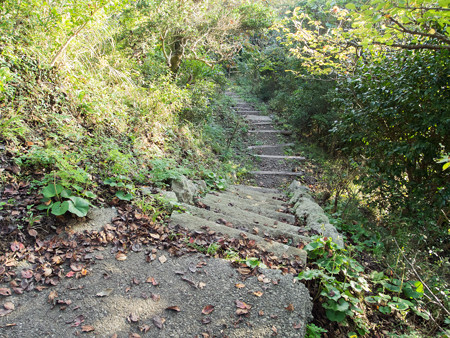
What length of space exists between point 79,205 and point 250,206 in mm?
2443

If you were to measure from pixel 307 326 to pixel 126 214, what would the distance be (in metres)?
1.82

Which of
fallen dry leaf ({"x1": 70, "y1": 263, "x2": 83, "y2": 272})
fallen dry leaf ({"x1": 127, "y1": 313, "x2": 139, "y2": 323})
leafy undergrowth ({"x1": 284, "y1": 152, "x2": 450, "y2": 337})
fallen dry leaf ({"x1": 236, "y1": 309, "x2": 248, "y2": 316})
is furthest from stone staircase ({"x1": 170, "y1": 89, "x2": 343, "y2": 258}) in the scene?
fallen dry leaf ({"x1": 127, "y1": 313, "x2": 139, "y2": 323})

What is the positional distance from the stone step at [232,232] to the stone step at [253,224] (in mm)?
291

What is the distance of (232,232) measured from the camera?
276 cm

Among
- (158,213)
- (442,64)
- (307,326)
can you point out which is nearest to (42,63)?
(158,213)

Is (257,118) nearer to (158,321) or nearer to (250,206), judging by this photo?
(250,206)

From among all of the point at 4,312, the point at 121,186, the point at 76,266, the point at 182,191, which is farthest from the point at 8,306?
the point at 182,191

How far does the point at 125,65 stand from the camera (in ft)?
18.0

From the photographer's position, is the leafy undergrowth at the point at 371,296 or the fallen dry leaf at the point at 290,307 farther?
the leafy undergrowth at the point at 371,296

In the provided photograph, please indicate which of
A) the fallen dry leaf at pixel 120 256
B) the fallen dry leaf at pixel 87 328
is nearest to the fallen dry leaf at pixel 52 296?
the fallen dry leaf at pixel 87 328

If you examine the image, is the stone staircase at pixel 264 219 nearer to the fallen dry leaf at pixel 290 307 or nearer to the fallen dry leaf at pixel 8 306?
the fallen dry leaf at pixel 290 307

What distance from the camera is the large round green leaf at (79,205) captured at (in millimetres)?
2292

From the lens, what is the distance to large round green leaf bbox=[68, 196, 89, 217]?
2292 mm

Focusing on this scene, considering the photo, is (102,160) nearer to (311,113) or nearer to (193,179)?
(193,179)
